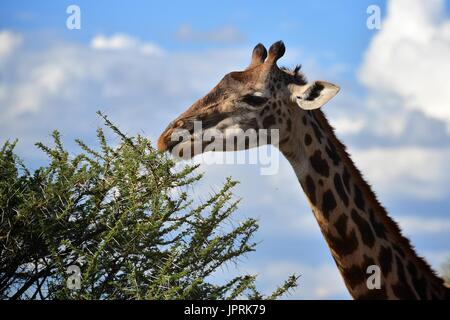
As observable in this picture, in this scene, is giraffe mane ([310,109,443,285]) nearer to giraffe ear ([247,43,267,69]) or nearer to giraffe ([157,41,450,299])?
giraffe ([157,41,450,299])

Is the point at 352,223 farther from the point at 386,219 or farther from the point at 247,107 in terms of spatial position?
the point at 247,107

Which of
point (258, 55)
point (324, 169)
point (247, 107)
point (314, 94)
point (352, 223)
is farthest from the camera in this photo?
point (258, 55)

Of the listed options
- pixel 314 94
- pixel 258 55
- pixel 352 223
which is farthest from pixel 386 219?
pixel 258 55

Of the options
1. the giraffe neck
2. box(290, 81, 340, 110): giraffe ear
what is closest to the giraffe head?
box(290, 81, 340, 110): giraffe ear

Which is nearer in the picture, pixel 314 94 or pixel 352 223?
pixel 352 223

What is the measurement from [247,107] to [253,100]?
105mm

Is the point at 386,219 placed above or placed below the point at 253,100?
below

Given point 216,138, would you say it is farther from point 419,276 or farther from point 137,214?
point 419,276

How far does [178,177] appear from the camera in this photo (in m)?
9.91

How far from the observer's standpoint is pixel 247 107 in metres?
9.59

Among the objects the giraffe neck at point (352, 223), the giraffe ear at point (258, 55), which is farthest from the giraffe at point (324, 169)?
the giraffe ear at point (258, 55)

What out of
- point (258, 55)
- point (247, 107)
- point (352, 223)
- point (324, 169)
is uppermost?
point (258, 55)

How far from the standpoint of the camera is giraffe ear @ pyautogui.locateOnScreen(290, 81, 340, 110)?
921 centimetres

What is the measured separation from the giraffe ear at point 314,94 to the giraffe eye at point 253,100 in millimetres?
339
